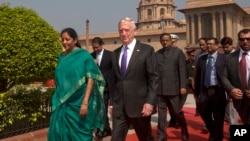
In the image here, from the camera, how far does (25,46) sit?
5629 mm

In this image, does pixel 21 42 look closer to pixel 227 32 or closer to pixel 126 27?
pixel 126 27

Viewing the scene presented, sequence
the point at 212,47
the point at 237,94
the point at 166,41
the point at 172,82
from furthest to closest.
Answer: the point at 166,41 → the point at 172,82 → the point at 212,47 → the point at 237,94

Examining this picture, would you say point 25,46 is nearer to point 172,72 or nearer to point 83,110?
point 172,72

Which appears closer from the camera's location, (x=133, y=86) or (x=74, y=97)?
(x=74, y=97)

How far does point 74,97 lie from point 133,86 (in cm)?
65

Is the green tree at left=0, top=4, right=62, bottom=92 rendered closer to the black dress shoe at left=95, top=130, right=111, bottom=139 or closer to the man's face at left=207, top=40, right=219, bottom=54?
the black dress shoe at left=95, top=130, right=111, bottom=139

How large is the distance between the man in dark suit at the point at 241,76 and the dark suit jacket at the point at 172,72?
1.31 meters

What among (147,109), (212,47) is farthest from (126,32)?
(212,47)

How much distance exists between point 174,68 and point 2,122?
2909mm

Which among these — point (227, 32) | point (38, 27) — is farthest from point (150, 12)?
point (38, 27)

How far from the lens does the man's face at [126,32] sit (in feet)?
12.1

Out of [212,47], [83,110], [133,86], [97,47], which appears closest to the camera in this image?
[83,110]

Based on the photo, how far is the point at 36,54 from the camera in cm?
566

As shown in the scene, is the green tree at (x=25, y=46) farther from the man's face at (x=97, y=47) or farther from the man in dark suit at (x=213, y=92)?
the man in dark suit at (x=213, y=92)
